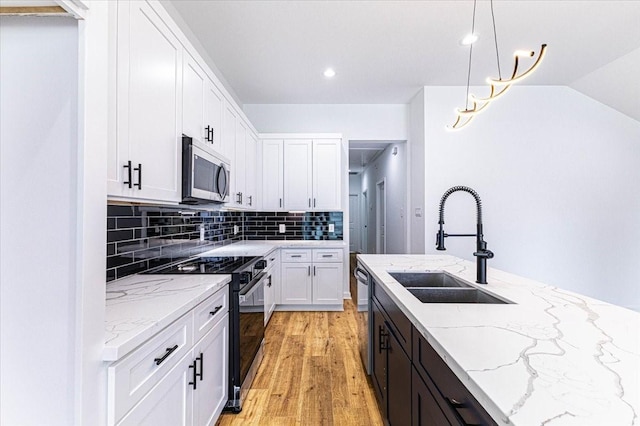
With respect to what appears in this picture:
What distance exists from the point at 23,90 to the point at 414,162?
13.6 feet

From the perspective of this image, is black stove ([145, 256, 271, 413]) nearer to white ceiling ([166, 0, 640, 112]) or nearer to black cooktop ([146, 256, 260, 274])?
black cooktop ([146, 256, 260, 274])

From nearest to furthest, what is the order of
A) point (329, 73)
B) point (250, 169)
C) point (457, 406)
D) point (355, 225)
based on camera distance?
point (457, 406) → point (329, 73) → point (250, 169) → point (355, 225)

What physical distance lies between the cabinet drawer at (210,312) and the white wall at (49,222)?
577 mm

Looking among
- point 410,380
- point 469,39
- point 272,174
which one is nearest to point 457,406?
point 410,380

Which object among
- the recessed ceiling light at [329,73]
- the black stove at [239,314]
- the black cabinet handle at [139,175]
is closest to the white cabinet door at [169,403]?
the black stove at [239,314]

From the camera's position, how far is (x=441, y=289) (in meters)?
1.63

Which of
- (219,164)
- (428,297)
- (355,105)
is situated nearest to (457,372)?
(428,297)

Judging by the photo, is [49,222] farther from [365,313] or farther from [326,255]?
[326,255]

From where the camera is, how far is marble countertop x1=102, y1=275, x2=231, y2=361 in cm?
93

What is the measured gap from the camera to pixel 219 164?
233 centimetres

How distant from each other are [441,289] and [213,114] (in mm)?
2044

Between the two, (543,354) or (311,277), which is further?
(311,277)

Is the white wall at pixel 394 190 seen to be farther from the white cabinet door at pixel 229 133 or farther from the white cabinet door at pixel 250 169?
the white cabinet door at pixel 229 133

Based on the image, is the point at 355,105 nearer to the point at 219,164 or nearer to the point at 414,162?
the point at 414,162
